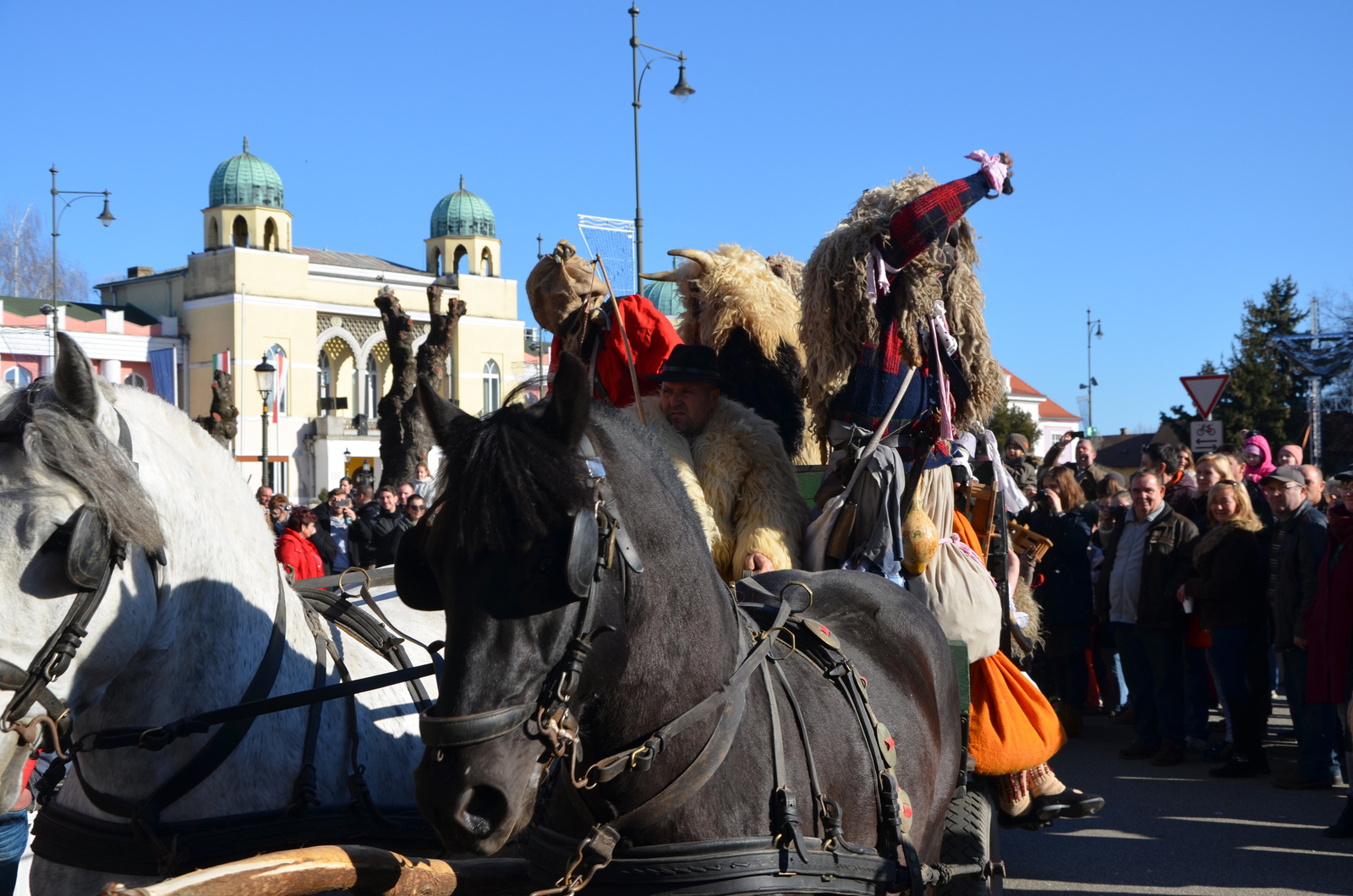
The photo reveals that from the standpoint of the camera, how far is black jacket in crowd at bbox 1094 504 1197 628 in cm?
871

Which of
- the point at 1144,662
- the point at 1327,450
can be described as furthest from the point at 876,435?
the point at 1327,450

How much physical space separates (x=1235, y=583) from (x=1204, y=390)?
4.01 meters

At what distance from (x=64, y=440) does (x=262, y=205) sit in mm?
60977

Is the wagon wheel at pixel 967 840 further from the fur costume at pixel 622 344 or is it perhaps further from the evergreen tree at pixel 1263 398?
the evergreen tree at pixel 1263 398

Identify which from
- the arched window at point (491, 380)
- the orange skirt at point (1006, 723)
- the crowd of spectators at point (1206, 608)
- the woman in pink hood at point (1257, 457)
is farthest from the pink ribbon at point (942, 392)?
the arched window at point (491, 380)

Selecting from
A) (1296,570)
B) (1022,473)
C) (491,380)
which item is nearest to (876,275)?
(1296,570)

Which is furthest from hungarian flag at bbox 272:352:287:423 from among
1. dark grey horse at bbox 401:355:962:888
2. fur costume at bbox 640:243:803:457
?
dark grey horse at bbox 401:355:962:888

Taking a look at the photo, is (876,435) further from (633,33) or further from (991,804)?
(633,33)

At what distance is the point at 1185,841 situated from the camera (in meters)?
6.63

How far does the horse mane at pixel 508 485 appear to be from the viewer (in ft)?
6.75

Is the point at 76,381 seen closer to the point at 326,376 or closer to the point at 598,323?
the point at 598,323

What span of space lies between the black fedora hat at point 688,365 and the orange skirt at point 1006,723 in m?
1.43

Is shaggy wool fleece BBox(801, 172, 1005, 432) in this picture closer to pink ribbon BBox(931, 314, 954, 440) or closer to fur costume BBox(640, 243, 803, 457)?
pink ribbon BBox(931, 314, 954, 440)

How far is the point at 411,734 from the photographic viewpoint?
3.21 m
